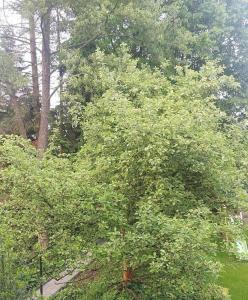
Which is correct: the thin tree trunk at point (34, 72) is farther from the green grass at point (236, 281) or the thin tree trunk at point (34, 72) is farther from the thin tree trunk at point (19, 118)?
the green grass at point (236, 281)

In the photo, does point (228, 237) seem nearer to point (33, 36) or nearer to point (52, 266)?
point (52, 266)

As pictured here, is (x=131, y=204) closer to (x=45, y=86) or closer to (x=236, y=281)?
(x=45, y=86)

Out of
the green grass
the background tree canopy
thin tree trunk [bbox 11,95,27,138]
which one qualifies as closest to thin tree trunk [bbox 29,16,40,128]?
thin tree trunk [bbox 11,95,27,138]

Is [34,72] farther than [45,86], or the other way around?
Result: [34,72]

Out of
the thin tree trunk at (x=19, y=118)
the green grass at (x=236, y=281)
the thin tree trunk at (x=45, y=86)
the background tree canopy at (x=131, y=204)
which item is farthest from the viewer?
the thin tree trunk at (x=19, y=118)

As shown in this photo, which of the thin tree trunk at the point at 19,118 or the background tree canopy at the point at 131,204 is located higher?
the thin tree trunk at the point at 19,118

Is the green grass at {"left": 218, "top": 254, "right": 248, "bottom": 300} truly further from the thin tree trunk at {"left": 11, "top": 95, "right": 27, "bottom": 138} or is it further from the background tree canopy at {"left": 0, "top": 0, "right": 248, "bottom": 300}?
the thin tree trunk at {"left": 11, "top": 95, "right": 27, "bottom": 138}

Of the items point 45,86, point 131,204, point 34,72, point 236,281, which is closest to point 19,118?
point 45,86

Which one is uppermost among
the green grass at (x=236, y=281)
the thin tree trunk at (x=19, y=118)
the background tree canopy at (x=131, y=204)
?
the thin tree trunk at (x=19, y=118)

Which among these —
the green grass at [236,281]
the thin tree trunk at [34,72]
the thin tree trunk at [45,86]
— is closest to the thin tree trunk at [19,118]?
the thin tree trunk at [34,72]

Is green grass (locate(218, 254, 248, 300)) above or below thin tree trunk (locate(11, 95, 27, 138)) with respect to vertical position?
below

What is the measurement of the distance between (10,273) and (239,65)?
17740mm

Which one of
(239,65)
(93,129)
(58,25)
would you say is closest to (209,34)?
(239,65)

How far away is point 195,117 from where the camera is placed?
294 inches
